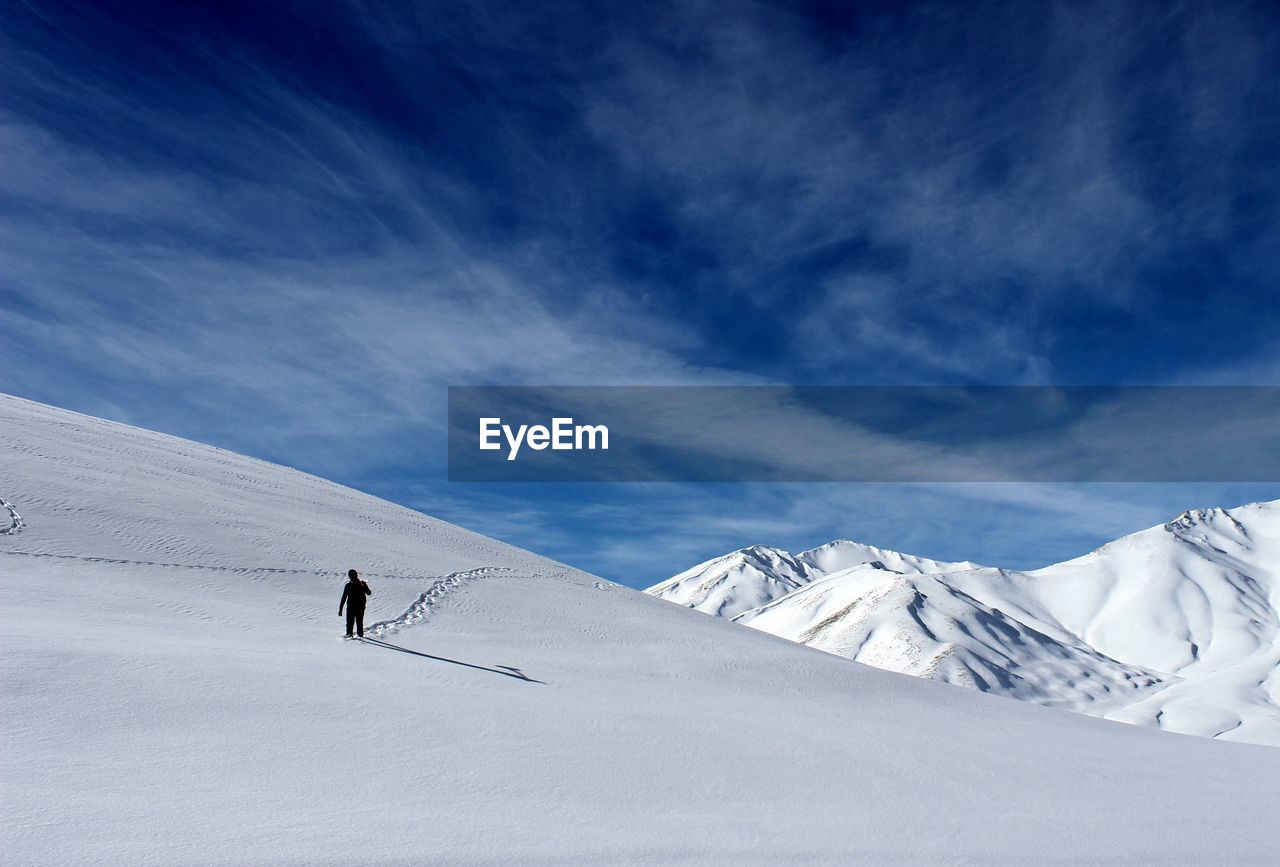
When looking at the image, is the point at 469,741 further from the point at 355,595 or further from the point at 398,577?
the point at 398,577

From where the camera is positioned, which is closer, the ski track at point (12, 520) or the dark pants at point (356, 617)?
the dark pants at point (356, 617)

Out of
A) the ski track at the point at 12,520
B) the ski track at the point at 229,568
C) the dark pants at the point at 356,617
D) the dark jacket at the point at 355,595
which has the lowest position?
the dark pants at the point at 356,617

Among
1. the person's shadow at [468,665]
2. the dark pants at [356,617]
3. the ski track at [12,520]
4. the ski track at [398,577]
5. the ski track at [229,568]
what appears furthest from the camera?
the ski track at [12,520]

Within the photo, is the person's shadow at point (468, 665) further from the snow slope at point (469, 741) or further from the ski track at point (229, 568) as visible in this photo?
the ski track at point (229, 568)

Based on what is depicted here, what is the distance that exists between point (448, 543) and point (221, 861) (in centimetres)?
2219

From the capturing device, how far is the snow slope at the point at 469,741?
8086mm

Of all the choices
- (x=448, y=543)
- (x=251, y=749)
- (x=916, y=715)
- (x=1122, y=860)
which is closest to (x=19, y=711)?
(x=251, y=749)

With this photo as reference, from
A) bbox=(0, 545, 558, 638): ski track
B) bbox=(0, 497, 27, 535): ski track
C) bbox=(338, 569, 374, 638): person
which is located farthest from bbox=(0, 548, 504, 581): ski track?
bbox=(338, 569, 374, 638): person

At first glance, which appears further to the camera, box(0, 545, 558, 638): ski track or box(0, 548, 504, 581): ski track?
box(0, 545, 558, 638): ski track

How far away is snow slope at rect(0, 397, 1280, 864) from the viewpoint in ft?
26.5

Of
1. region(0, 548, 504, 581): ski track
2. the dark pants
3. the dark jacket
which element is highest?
region(0, 548, 504, 581): ski track

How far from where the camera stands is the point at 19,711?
9234mm

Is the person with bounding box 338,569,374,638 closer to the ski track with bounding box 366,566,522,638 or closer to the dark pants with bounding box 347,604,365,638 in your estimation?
the dark pants with bounding box 347,604,365,638

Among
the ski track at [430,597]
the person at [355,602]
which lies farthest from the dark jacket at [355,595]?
the ski track at [430,597]
